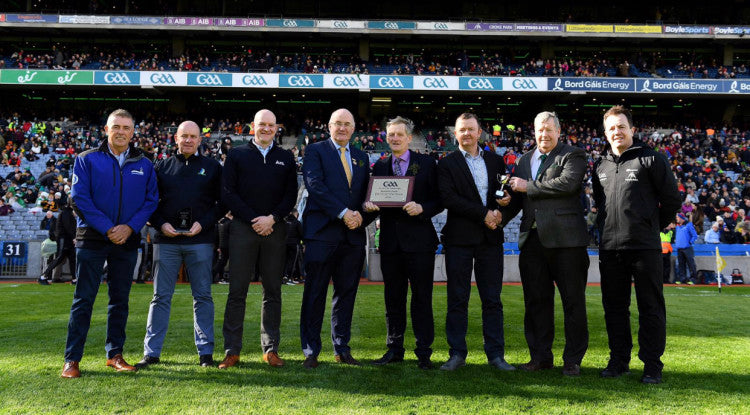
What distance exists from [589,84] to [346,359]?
31226 mm

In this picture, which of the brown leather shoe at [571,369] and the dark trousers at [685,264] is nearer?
the brown leather shoe at [571,369]

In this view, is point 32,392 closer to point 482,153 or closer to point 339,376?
point 339,376

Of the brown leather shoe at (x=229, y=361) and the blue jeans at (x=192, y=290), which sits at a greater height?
the blue jeans at (x=192, y=290)

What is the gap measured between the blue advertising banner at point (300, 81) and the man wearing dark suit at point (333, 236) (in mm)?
27578

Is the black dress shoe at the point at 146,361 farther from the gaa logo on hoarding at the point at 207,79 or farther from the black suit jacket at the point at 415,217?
the gaa logo on hoarding at the point at 207,79

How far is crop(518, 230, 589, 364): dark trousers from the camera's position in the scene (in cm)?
432

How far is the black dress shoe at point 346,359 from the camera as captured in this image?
14.6ft

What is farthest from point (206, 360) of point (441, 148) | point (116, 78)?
point (116, 78)

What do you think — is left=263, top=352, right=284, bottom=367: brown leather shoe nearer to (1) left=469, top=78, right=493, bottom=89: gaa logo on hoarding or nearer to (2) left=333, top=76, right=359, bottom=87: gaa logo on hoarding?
(2) left=333, top=76, right=359, bottom=87: gaa logo on hoarding

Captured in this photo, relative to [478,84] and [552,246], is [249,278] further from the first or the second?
[478,84]

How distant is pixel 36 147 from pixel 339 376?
27.2 m

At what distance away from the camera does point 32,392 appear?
11.6ft

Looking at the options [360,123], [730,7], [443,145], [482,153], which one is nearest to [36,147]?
[360,123]

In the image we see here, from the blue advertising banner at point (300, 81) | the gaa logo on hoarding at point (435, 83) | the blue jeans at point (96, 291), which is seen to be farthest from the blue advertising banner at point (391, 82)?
the blue jeans at point (96, 291)
